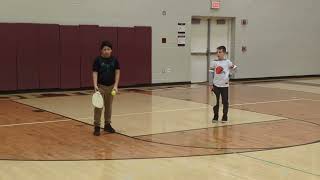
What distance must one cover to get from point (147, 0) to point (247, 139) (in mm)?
11227

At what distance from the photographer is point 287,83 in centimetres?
2202

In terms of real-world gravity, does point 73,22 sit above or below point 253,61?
above

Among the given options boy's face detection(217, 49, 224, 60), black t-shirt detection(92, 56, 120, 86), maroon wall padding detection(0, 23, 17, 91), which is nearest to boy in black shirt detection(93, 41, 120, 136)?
black t-shirt detection(92, 56, 120, 86)

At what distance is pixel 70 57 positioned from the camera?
18016mm

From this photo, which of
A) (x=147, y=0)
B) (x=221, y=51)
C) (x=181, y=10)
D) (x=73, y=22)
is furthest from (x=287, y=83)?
(x=221, y=51)

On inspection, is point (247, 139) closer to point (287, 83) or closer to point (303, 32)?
point (287, 83)

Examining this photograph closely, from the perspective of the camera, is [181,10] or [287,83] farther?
[287,83]

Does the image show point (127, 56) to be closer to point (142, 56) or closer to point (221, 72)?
point (142, 56)

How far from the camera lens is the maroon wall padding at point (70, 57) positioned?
58.5 ft

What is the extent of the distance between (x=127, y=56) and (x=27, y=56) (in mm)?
3897

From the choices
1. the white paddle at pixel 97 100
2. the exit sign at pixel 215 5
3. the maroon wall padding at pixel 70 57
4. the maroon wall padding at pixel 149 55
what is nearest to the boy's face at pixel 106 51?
the white paddle at pixel 97 100

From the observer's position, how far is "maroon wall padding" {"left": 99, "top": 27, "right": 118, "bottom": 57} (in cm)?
1859

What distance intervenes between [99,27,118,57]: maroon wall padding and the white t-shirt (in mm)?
8049

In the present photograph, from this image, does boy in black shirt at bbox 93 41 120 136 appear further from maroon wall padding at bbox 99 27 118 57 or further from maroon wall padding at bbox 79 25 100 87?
maroon wall padding at bbox 99 27 118 57
